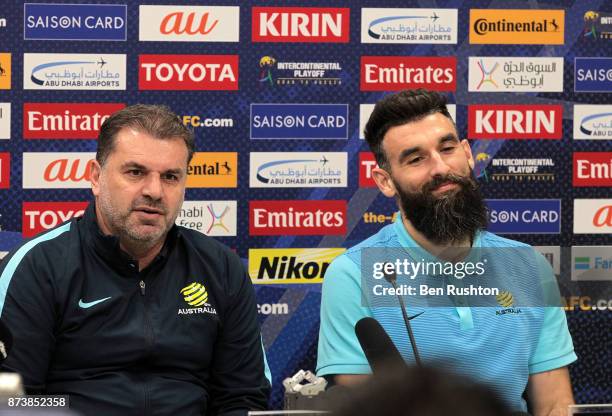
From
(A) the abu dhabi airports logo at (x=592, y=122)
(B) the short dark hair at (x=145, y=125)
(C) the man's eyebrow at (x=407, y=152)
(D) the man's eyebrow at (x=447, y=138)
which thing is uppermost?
(A) the abu dhabi airports logo at (x=592, y=122)

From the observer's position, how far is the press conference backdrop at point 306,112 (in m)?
3.56

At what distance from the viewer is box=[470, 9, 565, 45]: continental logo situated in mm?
3791

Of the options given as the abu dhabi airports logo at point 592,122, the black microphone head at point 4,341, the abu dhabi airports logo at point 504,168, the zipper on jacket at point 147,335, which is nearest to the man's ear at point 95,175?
the zipper on jacket at point 147,335

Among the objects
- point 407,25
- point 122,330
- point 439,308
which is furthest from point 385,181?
point 407,25

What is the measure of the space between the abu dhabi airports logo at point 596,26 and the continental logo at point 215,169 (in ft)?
5.49

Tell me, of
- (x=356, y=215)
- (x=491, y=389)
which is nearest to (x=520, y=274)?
(x=491, y=389)

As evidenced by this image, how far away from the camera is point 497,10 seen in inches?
150

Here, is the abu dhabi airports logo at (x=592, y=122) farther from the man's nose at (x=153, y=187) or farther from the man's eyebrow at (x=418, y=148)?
the man's nose at (x=153, y=187)

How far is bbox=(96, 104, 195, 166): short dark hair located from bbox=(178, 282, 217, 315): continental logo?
36 cm

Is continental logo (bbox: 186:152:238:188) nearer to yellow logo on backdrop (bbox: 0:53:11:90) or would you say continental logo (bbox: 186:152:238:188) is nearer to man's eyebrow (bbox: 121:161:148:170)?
yellow logo on backdrop (bbox: 0:53:11:90)

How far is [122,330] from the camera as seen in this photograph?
2.18 m

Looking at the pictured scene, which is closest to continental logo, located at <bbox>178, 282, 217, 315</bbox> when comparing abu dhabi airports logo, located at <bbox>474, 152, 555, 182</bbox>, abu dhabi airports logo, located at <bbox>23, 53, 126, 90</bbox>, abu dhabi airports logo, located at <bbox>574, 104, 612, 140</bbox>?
abu dhabi airports logo, located at <bbox>23, 53, 126, 90</bbox>

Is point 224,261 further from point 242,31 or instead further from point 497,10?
point 497,10

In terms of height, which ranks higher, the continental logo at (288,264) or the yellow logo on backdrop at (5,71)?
the yellow logo on backdrop at (5,71)
